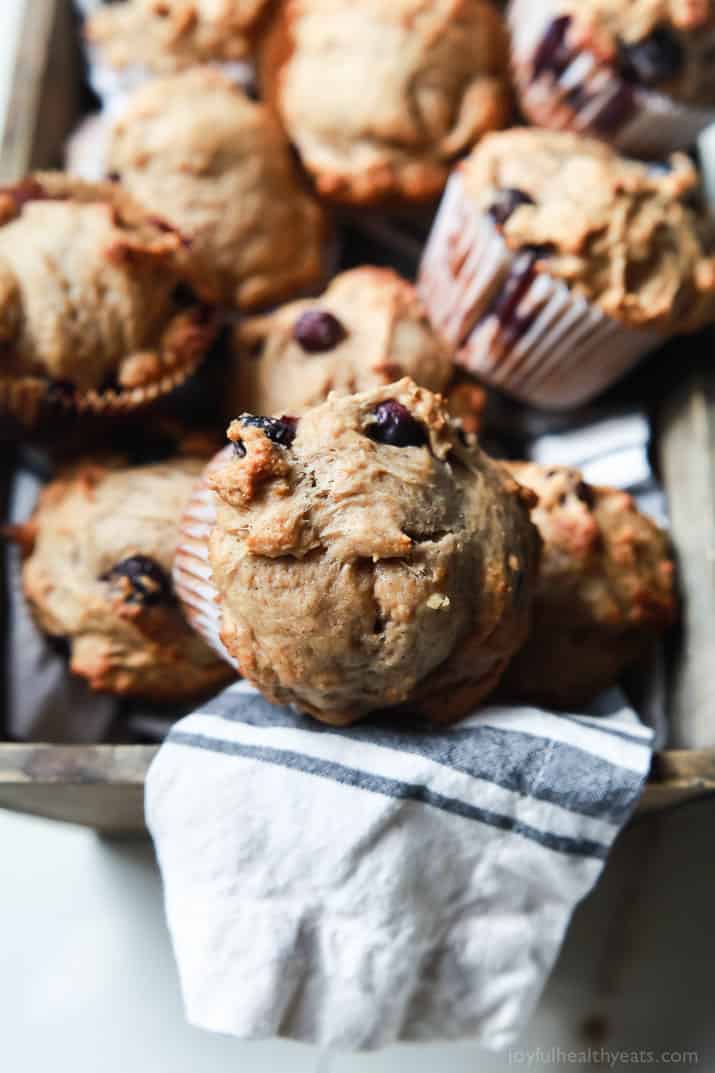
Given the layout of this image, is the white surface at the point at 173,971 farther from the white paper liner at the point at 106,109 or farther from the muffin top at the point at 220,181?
the white paper liner at the point at 106,109

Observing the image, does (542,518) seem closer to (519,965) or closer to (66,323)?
(519,965)

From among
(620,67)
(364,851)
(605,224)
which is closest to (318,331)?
(605,224)

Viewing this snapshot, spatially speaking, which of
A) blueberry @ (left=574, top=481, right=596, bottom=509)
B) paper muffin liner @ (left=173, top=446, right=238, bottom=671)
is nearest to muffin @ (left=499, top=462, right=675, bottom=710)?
blueberry @ (left=574, top=481, right=596, bottom=509)

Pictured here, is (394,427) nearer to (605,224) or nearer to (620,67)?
(605,224)

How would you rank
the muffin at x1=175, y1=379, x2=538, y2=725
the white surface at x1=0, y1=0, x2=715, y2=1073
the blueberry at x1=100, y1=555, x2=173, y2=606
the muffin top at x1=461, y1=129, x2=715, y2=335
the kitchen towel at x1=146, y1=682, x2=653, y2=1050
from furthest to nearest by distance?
the white surface at x1=0, y1=0, x2=715, y2=1073 < the muffin top at x1=461, y1=129, x2=715, y2=335 < the blueberry at x1=100, y1=555, x2=173, y2=606 < the kitchen towel at x1=146, y1=682, x2=653, y2=1050 < the muffin at x1=175, y1=379, x2=538, y2=725

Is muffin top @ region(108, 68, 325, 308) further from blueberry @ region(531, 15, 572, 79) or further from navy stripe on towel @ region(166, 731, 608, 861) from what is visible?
navy stripe on towel @ region(166, 731, 608, 861)

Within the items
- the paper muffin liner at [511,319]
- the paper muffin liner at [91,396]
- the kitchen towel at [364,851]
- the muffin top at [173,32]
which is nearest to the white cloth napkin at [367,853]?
the kitchen towel at [364,851]

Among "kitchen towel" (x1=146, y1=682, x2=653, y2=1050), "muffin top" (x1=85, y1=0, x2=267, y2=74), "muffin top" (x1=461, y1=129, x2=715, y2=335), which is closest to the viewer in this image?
"kitchen towel" (x1=146, y1=682, x2=653, y2=1050)

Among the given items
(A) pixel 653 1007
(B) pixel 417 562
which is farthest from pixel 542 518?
(A) pixel 653 1007
